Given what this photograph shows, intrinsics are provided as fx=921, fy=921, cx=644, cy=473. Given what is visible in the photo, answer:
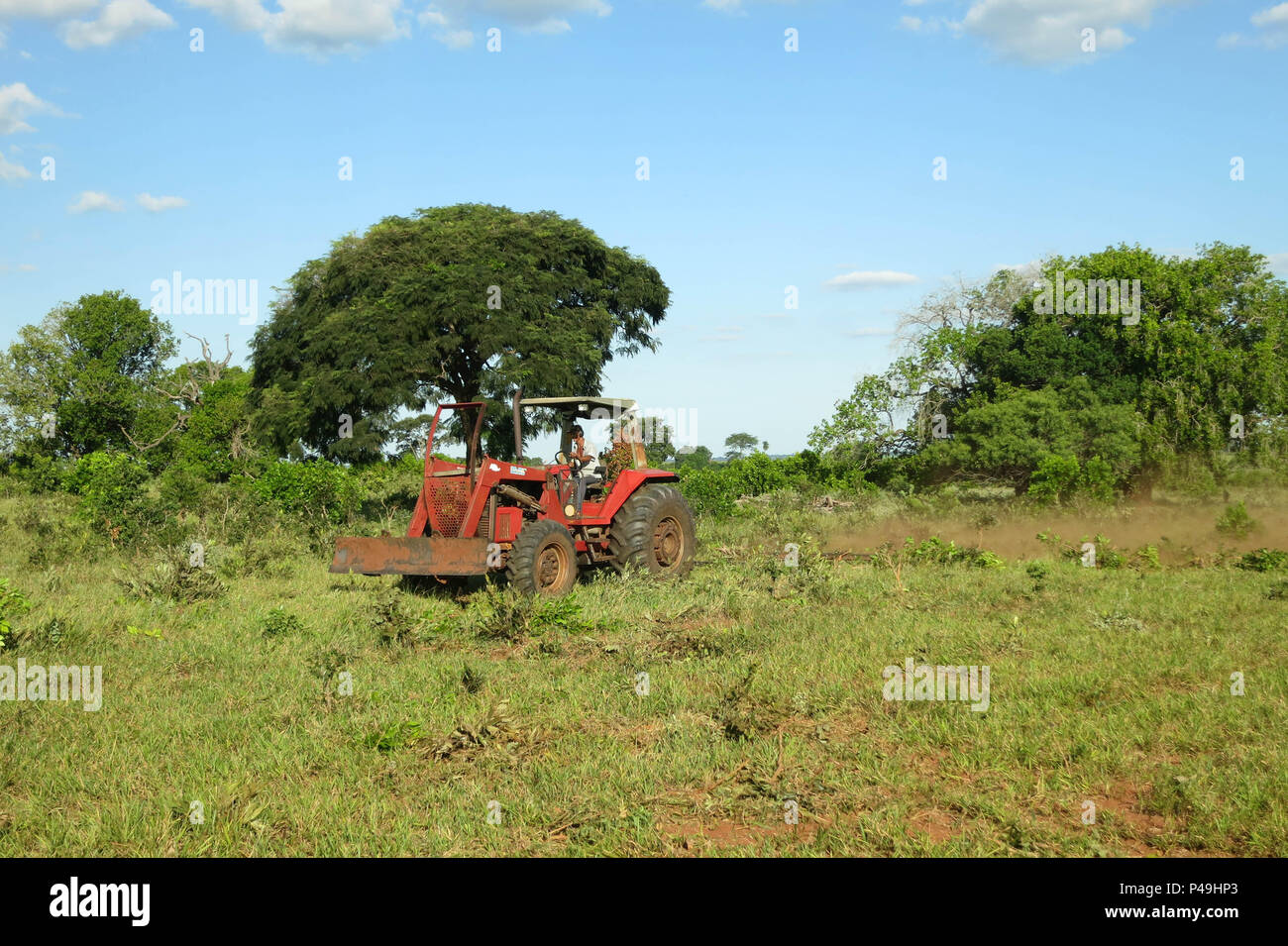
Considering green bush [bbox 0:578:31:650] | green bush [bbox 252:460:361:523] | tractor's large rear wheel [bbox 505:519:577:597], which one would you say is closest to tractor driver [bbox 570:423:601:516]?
tractor's large rear wheel [bbox 505:519:577:597]

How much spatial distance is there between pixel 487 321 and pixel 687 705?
1624 centimetres

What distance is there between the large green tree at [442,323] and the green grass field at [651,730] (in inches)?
457

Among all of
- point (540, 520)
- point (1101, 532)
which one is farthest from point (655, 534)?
point (1101, 532)

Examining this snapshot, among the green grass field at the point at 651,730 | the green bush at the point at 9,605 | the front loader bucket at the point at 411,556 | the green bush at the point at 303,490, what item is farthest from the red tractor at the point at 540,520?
the green bush at the point at 303,490

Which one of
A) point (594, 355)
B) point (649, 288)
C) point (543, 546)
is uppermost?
point (649, 288)

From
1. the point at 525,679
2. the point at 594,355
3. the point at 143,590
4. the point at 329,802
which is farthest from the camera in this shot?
the point at 594,355

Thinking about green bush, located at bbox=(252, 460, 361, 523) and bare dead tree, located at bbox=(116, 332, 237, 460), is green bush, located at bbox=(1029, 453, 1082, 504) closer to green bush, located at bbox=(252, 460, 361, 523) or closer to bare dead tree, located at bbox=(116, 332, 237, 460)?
green bush, located at bbox=(252, 460, 361, 523)

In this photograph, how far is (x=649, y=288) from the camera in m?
25.0

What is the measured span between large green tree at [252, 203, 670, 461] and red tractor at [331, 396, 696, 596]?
28.4 ft

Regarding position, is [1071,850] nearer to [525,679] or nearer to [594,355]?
[525,679]

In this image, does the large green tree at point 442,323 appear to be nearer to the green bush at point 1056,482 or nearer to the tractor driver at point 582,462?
the tractor driver at point 582,462

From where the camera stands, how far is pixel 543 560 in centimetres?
1026

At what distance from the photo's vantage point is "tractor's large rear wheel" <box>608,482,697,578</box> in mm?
11391
